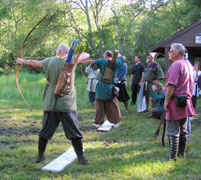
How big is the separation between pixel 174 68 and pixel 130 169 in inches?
59.1

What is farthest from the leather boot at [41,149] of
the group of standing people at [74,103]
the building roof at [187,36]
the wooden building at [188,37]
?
the building roof at [187,36]

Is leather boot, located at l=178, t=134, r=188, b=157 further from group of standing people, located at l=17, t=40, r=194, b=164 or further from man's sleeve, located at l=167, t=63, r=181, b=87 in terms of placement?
man's sleeve, located at l=167, t=63, r=181, b=87

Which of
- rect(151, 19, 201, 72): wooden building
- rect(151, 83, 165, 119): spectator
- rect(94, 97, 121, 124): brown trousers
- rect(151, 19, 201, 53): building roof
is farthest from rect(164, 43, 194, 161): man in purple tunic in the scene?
rect(151, 19, 201, 53): building roof

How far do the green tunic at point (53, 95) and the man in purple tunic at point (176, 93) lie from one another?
137 centimetres

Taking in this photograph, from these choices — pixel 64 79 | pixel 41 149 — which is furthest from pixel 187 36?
pixel 41 149

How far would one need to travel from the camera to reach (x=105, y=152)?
4625 millimetres

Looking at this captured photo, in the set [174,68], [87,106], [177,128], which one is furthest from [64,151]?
[87,106]

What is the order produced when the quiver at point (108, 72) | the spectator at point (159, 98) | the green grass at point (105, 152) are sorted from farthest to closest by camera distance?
the spectator at point (159, 98)
the quiver at point (108, 72)
the green grass at point (105, 152)

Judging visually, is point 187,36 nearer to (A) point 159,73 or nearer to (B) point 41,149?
(A) point 159,73

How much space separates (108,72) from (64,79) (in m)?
2.34

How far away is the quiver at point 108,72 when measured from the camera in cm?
603

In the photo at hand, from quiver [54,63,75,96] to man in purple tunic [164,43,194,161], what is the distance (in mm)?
1396

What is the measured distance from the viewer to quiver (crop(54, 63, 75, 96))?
3828 mm

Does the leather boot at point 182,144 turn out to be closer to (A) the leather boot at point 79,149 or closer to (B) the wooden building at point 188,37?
(A) the leather boot at point 79,149
